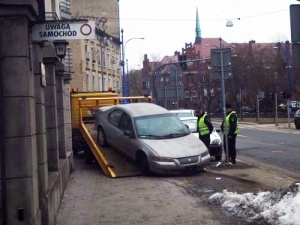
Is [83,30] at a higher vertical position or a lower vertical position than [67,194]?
higher

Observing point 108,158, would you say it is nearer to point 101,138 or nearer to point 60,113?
point 101,138

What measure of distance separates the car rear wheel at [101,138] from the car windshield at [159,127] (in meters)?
1.81

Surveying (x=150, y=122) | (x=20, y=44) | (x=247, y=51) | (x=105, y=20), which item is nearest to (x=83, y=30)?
(x=20, y=44)

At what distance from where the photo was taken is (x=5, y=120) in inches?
249

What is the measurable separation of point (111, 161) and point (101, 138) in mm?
1980

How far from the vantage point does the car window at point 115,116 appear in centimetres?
1558

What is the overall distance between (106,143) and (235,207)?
764 cm

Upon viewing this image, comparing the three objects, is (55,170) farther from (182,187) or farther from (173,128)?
(173,128)

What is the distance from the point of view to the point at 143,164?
1354 cm

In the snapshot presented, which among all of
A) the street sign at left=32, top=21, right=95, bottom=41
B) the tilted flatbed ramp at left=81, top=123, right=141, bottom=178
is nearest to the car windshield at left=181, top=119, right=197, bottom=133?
the tilted flatbed ramp at left=81, top=123, right=141, bottom=178

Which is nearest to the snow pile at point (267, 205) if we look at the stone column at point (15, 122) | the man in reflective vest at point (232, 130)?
the stone column at point (15, 122)

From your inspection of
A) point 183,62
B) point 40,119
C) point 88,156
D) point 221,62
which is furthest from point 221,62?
point 183,62

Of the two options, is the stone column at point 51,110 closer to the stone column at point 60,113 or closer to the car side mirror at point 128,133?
the stone column at point 60,113

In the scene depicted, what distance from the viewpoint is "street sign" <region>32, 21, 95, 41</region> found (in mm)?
7496
